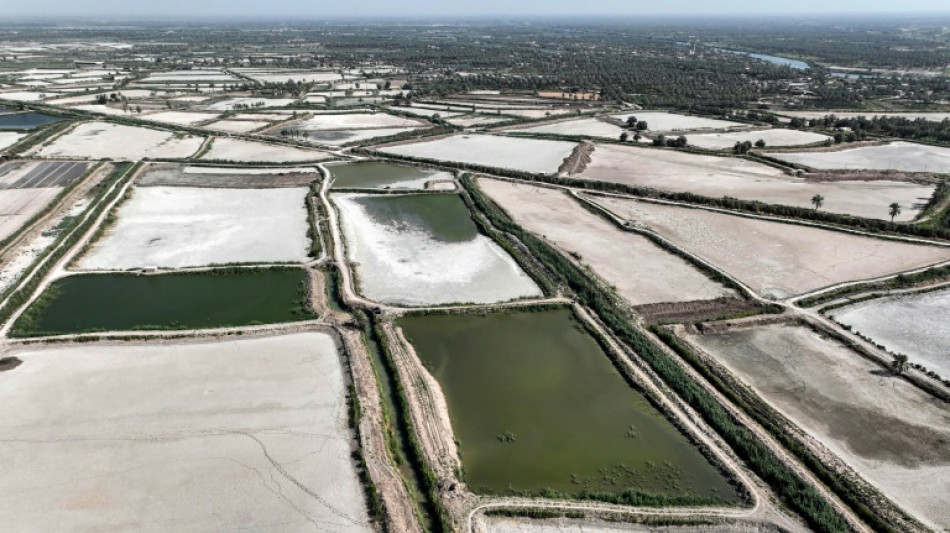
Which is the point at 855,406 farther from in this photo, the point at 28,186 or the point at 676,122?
the point at 676,122

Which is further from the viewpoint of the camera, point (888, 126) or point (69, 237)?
point (888, 126)

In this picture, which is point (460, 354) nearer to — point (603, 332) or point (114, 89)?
point (603, 332)

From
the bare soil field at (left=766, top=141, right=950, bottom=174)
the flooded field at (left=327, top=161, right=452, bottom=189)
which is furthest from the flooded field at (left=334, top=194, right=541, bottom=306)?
the bare soil field at (left=766, top=141, right=950, bottom=174)

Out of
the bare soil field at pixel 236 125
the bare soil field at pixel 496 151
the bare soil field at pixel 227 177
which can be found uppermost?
the bare soil field at pixel 236 125

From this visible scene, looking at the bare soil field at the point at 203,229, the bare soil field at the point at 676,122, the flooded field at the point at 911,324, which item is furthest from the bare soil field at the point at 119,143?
the flooded field at the point at 911,324

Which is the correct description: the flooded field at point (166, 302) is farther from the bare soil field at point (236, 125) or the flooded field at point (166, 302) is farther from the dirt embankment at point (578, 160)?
the bare soil field at point (236, 125)

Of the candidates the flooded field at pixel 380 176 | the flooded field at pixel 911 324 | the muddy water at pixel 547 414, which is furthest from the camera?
the flooded field at pixel 380 176

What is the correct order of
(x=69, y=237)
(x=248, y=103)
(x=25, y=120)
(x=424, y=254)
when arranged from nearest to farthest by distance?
1. (x=424, y=254)
2. (x=69, y=237)
3. (x=25, y=120)
4. (x=248, y=103)

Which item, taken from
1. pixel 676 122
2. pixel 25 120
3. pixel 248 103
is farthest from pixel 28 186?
pixel 676 122
